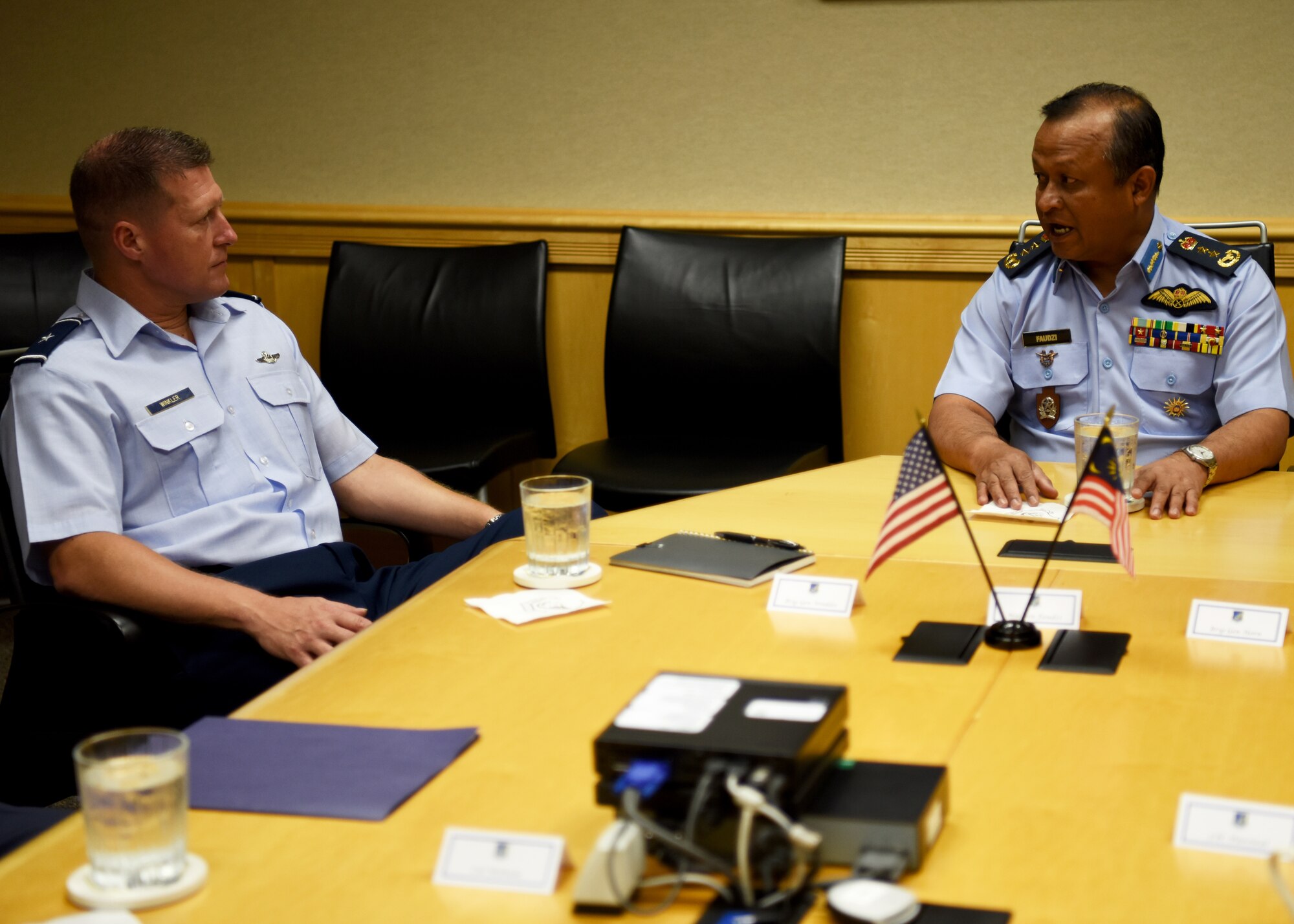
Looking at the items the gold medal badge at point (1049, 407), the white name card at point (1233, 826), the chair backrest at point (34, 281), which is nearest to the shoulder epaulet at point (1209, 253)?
the gold medal badge at point (1049, 407)

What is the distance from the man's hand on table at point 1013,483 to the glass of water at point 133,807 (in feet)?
4.67

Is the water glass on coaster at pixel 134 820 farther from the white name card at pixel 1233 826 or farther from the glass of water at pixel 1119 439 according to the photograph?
the glass of water at pixel 1119 439

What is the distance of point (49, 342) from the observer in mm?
2215

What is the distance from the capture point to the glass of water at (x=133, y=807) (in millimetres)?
1010

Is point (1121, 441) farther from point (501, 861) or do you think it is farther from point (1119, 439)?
point (501, 861)

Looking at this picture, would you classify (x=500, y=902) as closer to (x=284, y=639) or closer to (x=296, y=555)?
(x=284, y=639)

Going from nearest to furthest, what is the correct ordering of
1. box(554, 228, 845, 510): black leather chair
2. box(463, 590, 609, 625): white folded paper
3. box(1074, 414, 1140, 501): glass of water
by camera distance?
box(463, 590, 609, 625): white folded paper
box(1074, 414, 1140, 501): glass of water
box(554, 228, 845, 510): black leather chair

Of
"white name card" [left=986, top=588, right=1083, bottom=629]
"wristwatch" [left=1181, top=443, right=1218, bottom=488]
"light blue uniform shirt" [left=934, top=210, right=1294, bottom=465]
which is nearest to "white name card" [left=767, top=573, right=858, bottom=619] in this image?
"white name card" [left=986, top=588, right=1083, bottom=629]

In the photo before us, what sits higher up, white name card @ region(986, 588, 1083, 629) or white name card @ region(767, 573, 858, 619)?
white name card @ region(986, 588, 1083, 629)

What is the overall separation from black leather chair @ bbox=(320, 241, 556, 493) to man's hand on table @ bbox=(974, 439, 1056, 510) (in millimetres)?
1709

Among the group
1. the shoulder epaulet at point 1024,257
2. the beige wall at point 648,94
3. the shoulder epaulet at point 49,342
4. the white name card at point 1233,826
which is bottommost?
the white name card at point 1233,826

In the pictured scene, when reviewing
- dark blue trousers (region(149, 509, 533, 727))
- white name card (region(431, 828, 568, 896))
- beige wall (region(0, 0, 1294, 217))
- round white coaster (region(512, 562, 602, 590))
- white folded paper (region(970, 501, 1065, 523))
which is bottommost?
dark blue trousers (region(149, 509, 533, 727))

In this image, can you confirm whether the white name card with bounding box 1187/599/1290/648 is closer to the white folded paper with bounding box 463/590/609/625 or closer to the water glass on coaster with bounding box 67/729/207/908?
the white folded paper with bounding box 463/590/609/625

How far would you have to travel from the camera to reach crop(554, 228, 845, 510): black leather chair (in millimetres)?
3564
